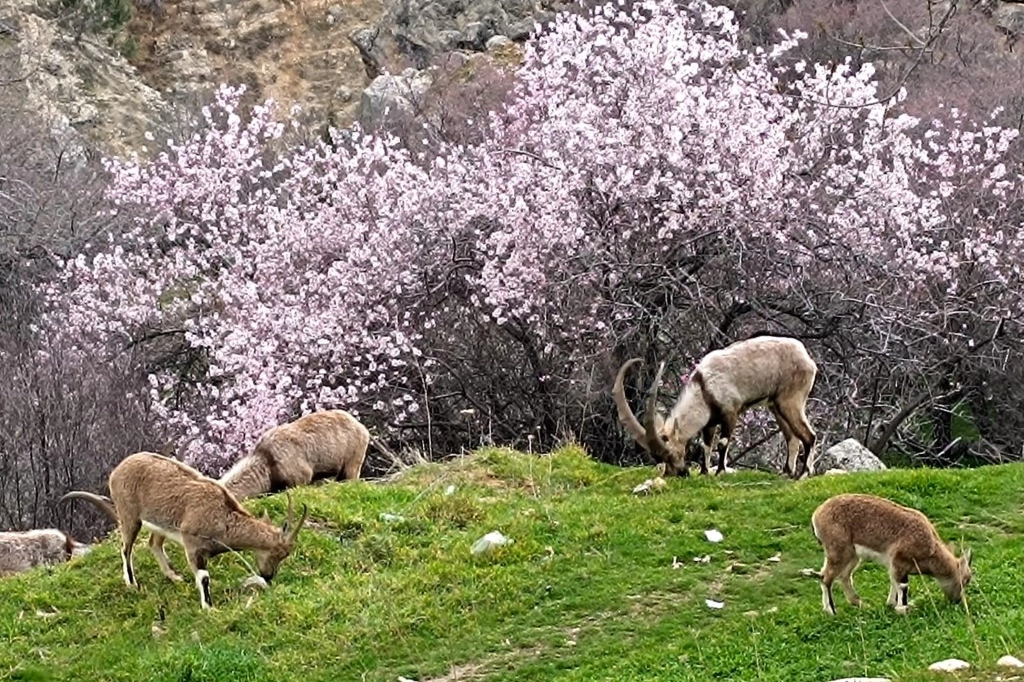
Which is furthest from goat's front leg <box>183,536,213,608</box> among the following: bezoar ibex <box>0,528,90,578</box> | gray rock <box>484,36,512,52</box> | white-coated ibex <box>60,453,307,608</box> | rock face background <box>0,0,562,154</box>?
gray rock <box>484,36,512,52</box>

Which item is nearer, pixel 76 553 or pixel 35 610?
pixel 35 610

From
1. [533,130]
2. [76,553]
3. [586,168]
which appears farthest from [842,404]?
[76,553]

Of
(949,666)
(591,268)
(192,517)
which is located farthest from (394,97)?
(949,666)

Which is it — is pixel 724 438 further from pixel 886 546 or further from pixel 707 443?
pixel 886 546

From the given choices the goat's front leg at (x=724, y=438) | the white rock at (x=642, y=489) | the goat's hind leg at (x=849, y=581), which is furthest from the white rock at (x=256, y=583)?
the goat's front leg at (x=724, y=438)

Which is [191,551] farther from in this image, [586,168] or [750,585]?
[586,168]

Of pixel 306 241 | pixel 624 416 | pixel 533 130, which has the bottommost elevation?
pixel 624 416

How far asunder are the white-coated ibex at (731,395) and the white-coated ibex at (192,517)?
3.78 meters

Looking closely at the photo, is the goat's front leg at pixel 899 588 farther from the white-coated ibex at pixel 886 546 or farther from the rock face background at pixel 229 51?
the rock face background at pixel 229 51

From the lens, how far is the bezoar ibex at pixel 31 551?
11.8 meters

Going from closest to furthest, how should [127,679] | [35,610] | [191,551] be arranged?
[127,679] < [191,551] < [35,610]

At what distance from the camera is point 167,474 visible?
9273mm

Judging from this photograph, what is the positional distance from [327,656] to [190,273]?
1267 centimetres

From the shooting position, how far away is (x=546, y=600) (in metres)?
9.30
